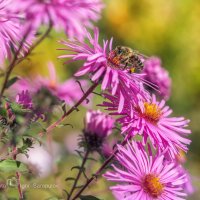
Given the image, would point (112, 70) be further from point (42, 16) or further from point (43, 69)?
point (43, 69)

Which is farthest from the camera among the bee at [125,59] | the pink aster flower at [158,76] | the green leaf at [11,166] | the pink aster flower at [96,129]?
the pink aster flower at [158,76]

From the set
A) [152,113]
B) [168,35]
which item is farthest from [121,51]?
[168,35]

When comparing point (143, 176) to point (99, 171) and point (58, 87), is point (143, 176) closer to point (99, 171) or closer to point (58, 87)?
point (99, 171)

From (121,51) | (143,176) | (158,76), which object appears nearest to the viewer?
(143,176)

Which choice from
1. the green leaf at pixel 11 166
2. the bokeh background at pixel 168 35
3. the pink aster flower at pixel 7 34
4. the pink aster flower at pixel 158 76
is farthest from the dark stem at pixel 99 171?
the bokeh background at pixel 168 35

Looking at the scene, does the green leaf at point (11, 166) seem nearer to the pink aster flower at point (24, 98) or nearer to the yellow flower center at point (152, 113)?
the pink aster flower at point (24, 98)

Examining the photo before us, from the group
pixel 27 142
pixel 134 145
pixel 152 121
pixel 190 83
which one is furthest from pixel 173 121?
pixel 190 83
